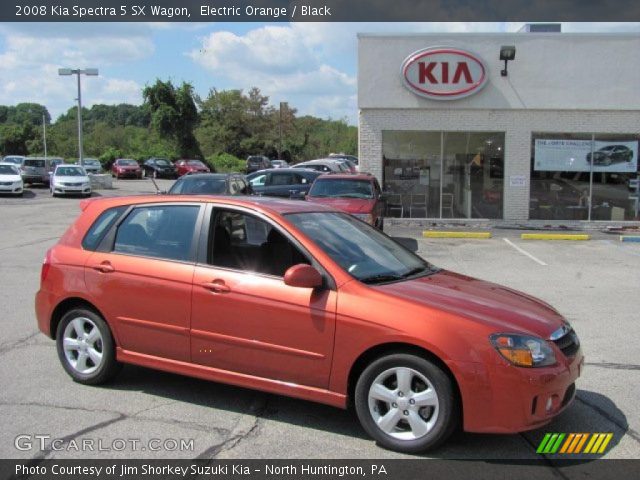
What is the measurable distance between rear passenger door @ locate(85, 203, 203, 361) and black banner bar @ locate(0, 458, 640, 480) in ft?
3.49

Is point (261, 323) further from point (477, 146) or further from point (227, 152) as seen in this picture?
point (227, 152)

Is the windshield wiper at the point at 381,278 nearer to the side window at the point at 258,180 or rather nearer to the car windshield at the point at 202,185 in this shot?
the car windshield at the point at 202,185

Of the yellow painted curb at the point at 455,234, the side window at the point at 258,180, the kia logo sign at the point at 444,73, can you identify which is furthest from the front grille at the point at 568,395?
the side window at the point at 258,180

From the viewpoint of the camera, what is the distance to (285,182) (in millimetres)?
20234

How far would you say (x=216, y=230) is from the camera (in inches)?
190

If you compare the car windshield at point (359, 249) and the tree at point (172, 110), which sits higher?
the tree at point (172, 110)

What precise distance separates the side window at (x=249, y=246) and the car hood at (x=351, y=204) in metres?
8.85

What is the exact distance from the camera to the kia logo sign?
18062mm

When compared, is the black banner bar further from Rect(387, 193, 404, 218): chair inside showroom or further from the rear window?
the rear window

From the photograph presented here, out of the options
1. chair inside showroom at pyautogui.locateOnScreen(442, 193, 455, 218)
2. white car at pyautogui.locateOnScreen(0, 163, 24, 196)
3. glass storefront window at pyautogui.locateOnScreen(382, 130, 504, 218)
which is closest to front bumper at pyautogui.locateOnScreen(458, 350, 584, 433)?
glass storefront window at pyautogui.locateOnScreen(382, 130, 504, 218)

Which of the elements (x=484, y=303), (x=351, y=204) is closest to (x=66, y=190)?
(x=351, y=204)

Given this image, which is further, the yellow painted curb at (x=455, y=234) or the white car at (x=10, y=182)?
the white car at (x=10, y=182)

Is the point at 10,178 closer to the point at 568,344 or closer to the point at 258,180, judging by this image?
the point at 258,180

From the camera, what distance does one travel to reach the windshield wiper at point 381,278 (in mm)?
4375
